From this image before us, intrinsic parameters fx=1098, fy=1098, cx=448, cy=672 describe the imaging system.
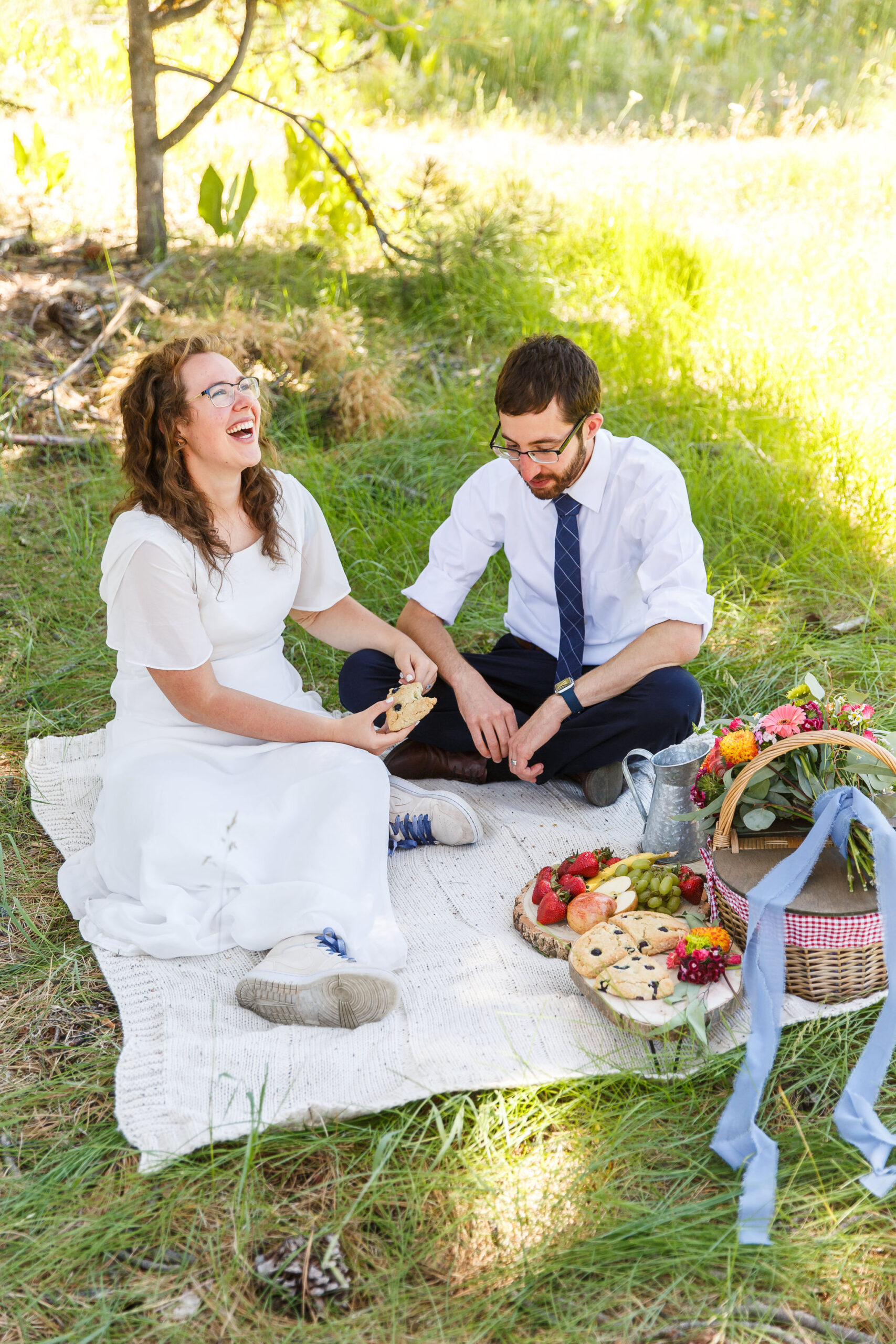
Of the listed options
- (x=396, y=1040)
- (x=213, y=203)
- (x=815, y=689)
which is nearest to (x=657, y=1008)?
(x=396, y=1040)

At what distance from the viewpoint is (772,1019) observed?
2238 mm

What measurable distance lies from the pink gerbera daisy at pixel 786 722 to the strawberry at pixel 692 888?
0.46 meters

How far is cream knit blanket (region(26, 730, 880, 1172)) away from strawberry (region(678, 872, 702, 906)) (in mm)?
377

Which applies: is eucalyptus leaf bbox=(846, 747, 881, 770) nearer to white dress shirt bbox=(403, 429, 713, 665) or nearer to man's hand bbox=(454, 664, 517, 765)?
white dress shirt bbox=(403, 429, 713, 665)

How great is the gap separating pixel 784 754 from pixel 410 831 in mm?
1142

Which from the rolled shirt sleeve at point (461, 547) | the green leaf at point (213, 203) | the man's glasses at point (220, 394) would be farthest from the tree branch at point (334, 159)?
the man's glasses at point (220, 394)

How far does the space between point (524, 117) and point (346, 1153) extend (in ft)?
31.4

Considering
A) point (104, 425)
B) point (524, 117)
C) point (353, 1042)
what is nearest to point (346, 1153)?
point (353, 1042)

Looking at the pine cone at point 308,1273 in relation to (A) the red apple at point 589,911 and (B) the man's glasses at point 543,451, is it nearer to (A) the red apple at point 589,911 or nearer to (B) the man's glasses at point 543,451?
(A) the red apple at point 589,911

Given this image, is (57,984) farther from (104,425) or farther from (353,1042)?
(104,425)

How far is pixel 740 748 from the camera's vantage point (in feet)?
8.55

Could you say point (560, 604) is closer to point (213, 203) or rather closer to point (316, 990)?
point (316, 990)

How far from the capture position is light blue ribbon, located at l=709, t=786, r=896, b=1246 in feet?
6.61

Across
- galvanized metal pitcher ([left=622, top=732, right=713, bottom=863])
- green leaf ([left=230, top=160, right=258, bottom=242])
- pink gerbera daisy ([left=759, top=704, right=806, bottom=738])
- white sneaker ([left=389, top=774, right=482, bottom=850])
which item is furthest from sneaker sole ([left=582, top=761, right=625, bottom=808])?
green leaf ([left=230, top=160, right=258, bottom=242])
